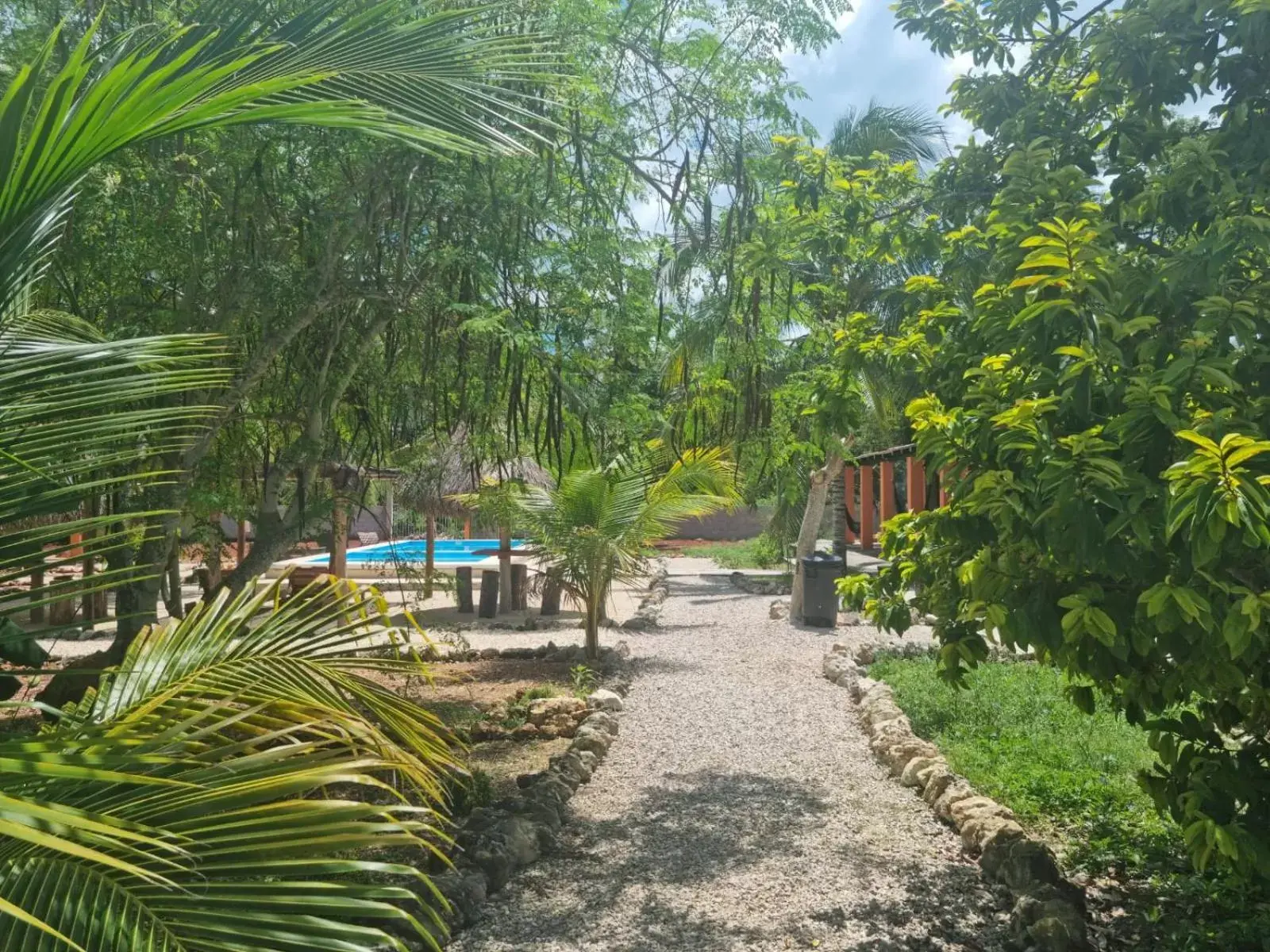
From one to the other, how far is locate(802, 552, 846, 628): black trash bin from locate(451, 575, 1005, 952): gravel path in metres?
4.79

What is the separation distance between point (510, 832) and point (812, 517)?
33.0 ft

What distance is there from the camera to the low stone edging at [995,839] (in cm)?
382

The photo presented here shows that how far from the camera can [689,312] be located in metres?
7.38

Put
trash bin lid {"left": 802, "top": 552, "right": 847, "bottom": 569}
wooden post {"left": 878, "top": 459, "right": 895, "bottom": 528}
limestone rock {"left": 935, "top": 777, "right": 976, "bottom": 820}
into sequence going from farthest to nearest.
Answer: wooden post {"left": 878, "top": 459, "right": 895, "bottom": 528} < trash bin lid {"left": 802, "top": 552, "right": 847, "bottom": 569} < limestone rock {"left": 935, "top": 777, "right": 976, "bottom": 820}

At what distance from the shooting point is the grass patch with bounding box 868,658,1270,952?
3914 mm

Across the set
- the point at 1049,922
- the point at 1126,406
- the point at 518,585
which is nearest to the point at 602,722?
the point at 1049,922

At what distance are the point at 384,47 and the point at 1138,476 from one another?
2.07m

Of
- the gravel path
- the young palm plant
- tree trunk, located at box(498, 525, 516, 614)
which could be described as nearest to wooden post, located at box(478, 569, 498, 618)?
tree trunk, located at box(498, 525, 516, 614)

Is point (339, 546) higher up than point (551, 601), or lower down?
higher up

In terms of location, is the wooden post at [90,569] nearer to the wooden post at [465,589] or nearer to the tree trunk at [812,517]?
the wooden post at [465,589]

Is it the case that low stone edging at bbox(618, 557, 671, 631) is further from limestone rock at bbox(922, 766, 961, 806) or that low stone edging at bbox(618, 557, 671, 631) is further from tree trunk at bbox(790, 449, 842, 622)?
limestone rock at bbox(922, 766, 961, 806)

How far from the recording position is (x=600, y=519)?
10.5 metres

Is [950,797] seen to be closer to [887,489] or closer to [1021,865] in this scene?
[1021,865]

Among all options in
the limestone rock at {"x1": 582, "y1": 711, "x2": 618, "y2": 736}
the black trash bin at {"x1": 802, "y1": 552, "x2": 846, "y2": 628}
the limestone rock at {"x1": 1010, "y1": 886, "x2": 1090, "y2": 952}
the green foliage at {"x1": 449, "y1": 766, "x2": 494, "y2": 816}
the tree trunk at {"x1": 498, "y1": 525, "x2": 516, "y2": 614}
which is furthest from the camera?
the tree trunk at {"x1": 498, "y1": 525, "x2": 516, "y2": 614}
